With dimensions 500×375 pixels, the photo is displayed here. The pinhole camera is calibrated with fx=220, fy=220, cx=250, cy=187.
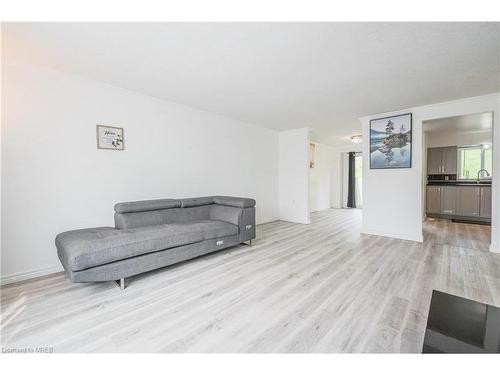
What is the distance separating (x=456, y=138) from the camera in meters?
5.97

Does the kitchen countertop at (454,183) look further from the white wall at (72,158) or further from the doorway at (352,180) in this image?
the white wall at (72,158)

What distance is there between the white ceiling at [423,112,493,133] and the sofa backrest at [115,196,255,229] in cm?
412

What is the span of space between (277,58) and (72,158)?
2704mm

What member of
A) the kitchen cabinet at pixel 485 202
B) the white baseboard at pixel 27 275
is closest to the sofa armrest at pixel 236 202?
the white baseboard at pixel 27 275

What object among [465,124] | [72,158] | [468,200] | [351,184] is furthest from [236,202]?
[351,184]

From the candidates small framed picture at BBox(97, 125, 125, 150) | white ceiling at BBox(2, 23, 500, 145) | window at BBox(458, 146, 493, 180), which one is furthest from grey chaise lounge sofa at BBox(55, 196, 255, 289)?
window at BBox(458, 146, 493, 180)

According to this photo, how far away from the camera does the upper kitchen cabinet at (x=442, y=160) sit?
233 inches

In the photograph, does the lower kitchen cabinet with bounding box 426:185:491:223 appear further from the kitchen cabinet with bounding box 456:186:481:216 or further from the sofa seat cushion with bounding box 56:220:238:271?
the sofa seat cushion with bounding box 56:220:238:271

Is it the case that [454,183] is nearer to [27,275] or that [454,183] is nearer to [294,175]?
[294,175]

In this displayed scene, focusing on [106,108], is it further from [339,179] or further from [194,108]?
[339,179]

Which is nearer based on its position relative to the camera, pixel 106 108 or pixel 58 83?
pixel 58 83

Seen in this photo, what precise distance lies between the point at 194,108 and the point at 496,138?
15.8 feet

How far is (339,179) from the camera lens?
27.8 ft
